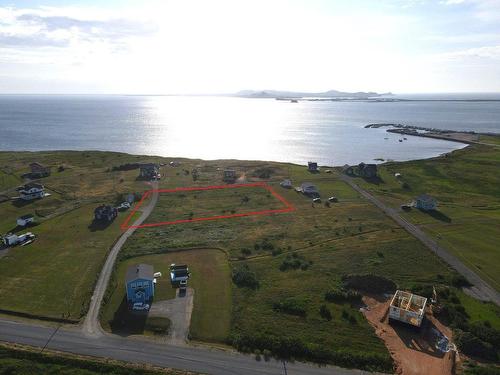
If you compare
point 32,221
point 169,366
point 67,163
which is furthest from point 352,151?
point 169,366

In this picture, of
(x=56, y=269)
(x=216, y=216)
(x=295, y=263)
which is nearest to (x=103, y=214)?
(x=56, y=269)

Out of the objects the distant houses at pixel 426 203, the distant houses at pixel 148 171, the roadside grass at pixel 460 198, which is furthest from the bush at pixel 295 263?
the distant houses at pixel 148 171

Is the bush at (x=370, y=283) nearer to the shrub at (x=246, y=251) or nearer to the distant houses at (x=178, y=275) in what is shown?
the shrub at (x=246, y=251)

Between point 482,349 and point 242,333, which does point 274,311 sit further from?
point 482,349

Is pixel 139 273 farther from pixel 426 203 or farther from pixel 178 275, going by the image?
pixel 426 203

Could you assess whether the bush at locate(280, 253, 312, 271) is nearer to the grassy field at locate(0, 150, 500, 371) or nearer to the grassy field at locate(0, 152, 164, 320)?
the grassy field at locate(0, 150, 500, 371)

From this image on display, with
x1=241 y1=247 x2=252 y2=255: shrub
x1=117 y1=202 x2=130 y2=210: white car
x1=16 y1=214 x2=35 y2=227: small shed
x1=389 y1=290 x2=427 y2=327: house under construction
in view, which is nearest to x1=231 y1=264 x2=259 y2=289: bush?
x1=241 y1=247 x2=252 y2=255: shrub
